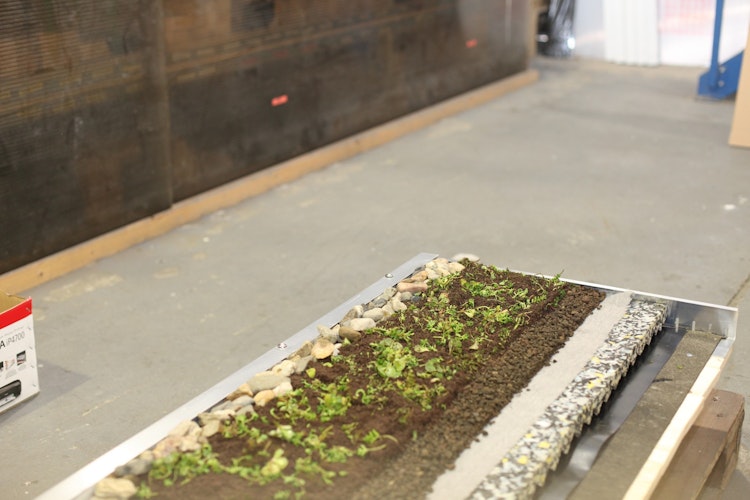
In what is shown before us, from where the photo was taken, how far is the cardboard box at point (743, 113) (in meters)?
6.16

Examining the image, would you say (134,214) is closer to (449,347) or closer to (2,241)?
(2,241)

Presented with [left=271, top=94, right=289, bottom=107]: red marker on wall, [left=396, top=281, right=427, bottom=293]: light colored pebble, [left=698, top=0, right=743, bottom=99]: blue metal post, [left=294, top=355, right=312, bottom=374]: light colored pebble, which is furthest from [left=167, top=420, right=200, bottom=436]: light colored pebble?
[left=698, top=0, right=743, bottom=99]: blue metal post

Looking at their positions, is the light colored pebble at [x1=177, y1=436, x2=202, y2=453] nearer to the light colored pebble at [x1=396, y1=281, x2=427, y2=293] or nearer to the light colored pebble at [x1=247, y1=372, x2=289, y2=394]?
the light colored pebble at [x1=247, y1=372, x2=289, y2=394]

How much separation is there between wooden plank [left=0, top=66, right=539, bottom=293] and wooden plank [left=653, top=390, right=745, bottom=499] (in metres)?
2.93

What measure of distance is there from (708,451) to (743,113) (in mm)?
4031

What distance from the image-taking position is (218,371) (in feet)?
11.8

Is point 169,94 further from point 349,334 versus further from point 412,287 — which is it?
point 349,334

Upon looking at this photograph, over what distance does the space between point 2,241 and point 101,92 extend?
84 centimetres

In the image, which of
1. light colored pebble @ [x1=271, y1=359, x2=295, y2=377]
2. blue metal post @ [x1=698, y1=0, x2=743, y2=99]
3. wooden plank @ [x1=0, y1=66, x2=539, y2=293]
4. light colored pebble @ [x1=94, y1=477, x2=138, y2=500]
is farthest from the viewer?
blue metal post @ [x1=698, y1=0, x2=743, y2=99]

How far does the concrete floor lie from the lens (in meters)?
3.45

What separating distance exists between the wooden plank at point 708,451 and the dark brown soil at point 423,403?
461 mm

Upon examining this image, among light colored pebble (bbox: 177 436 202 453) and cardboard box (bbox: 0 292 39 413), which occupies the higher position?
light colored pebble (bbox: 177 436 202 453)

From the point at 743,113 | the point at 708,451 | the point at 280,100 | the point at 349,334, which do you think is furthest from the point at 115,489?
the point at 743,113

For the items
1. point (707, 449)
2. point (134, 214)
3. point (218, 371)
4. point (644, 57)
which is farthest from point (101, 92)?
point (644, 57)
